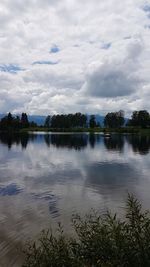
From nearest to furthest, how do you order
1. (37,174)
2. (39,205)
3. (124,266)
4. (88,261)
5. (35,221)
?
(124,266) < (88,261) < (35,221) < (39,205) < (37,174)

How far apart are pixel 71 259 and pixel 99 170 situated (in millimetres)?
38871

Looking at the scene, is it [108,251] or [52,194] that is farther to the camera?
[52,194]

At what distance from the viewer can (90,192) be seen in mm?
34031

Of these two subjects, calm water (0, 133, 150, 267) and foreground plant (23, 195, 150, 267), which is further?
calm water (0, 133, 150, 267)

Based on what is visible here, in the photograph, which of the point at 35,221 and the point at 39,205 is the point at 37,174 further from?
the point at 35,221

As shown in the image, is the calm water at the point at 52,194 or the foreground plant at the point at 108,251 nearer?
the foreground plant at the point at 108,251

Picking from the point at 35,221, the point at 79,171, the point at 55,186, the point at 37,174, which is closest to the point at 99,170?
the point at 79,171

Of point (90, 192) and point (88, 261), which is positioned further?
point (90, 192)

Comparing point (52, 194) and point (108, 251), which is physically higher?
point (108, 251)

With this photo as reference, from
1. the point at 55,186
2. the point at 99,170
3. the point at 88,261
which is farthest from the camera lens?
the point at 99,170

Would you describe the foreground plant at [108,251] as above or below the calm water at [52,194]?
above

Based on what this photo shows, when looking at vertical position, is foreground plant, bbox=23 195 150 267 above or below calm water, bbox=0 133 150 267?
above

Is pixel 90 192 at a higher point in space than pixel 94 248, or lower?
lower

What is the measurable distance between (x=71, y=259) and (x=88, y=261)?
0.96 meters
